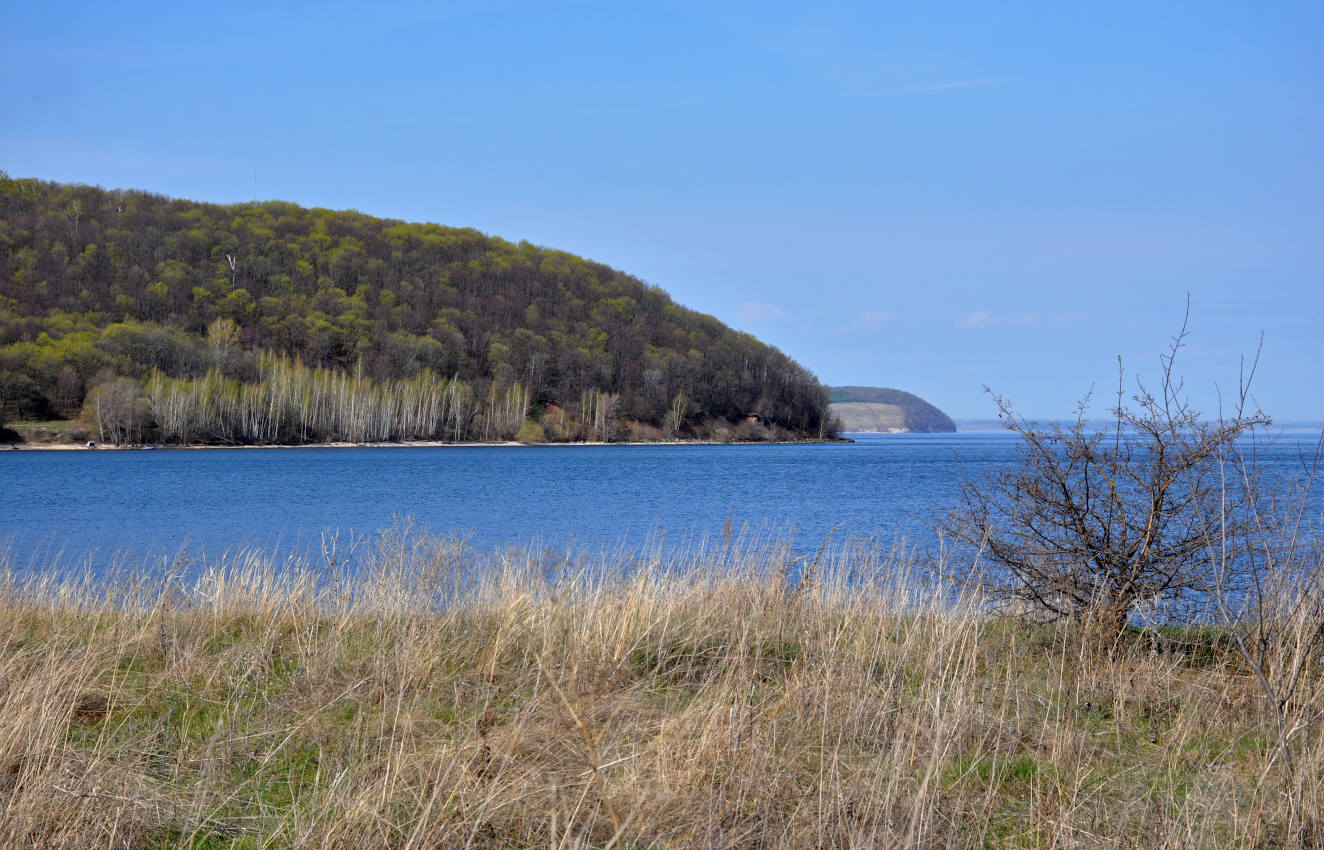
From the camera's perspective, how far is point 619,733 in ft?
13.5

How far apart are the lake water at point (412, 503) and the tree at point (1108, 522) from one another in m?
2.81

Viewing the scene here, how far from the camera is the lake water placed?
748 inches

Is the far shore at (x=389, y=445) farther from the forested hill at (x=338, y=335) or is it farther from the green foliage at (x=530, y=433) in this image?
the forested hill at (x=338, y=335)

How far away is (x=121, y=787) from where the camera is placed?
11.6ft

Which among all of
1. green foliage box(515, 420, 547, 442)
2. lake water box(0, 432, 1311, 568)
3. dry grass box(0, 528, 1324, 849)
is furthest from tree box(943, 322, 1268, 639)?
green foliage box(515, 420, 547, 442)

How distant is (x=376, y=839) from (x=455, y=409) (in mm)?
92784

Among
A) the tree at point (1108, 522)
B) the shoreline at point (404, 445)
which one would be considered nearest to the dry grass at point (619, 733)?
the tree at point (1108, 522)

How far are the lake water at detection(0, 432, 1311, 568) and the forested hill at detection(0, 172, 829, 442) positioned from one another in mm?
19875

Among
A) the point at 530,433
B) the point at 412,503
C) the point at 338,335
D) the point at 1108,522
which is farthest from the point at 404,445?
the point at 1108,522

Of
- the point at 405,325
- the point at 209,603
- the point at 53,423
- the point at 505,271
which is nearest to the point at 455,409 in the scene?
the point at 405,325

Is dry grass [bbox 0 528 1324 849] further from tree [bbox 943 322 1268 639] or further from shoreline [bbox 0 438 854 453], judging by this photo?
shoreline [bbox 0 438 854 453]

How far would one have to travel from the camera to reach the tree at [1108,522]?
6125 mm

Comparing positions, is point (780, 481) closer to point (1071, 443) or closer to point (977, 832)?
point (1071, 443)

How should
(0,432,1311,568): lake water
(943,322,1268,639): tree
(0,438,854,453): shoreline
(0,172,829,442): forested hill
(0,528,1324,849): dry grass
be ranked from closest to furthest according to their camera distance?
(0,528,1324,849): dry grass
(943,322,1268,639): tree
(0,432,1311,568): lake water
(0,438,854,453): shoreline
(0,172,829,442): forested hill
